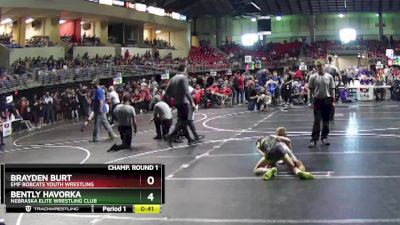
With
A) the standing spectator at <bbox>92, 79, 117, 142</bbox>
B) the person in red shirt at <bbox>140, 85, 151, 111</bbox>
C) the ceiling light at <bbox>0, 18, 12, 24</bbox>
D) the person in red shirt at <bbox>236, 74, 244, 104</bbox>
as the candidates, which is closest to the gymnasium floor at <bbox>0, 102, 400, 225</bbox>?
the standing spectator at <bbox>92, 79, 117, 142</bbox>

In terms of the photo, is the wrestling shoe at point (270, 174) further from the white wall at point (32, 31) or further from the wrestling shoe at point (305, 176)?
the white wall at point (32, 31)

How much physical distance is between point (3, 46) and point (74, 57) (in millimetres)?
8003

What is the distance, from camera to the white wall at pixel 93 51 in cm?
3978

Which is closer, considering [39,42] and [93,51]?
[39,42]

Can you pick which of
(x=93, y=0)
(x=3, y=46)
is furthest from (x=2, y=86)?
(x=93, y=0)

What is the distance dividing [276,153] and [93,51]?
115 ft

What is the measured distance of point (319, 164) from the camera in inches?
372

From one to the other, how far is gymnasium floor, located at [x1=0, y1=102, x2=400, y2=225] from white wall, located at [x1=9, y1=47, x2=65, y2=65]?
16.9 m

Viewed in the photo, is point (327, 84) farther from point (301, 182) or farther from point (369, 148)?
point (301, 182)

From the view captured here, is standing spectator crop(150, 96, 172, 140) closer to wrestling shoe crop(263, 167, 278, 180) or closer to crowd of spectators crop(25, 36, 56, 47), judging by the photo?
wrestling shoe crop(263, 167, 278, 180)

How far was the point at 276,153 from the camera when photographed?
342 inches
